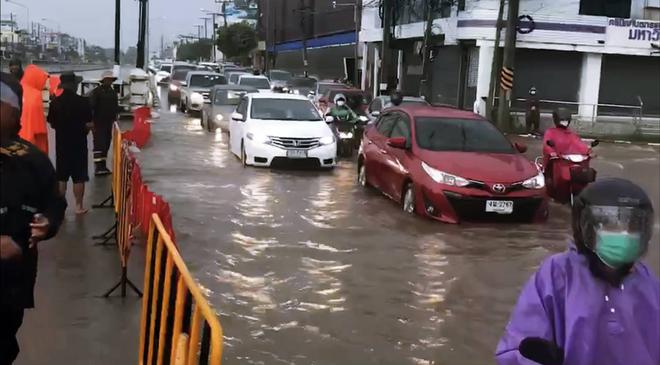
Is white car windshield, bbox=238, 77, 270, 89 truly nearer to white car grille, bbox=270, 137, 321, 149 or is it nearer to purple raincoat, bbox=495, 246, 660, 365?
white car grille, bbox=270, 137, 321, 149

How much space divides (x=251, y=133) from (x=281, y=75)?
91.6ft

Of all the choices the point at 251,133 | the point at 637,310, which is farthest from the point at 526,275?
the point at 251,133

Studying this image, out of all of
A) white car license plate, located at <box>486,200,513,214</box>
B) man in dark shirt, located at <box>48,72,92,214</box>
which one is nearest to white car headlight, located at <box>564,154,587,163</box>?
white car license plate, located at <box>486,200,513,214</box>

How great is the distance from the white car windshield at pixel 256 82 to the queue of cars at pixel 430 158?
50.5ft

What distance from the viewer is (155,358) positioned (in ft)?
12.8

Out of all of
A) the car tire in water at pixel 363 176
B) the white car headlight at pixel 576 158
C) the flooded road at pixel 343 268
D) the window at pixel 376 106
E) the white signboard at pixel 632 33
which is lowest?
the flooded road at pixel 343 268

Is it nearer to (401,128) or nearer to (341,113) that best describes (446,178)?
(401,128)

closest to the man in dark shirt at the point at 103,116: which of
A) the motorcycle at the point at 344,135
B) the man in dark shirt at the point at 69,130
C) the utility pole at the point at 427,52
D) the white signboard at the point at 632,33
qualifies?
the man in dark shirt at the point at 69,130

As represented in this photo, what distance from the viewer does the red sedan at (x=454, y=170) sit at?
32.1ft

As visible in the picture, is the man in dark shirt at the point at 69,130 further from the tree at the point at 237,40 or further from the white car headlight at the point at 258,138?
the tree at the point at 237,40

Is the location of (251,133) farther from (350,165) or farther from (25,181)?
(25,181)

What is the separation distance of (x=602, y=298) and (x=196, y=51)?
152m

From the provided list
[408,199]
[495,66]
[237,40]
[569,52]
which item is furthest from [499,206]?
[237,40]

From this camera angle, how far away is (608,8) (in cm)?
3362
